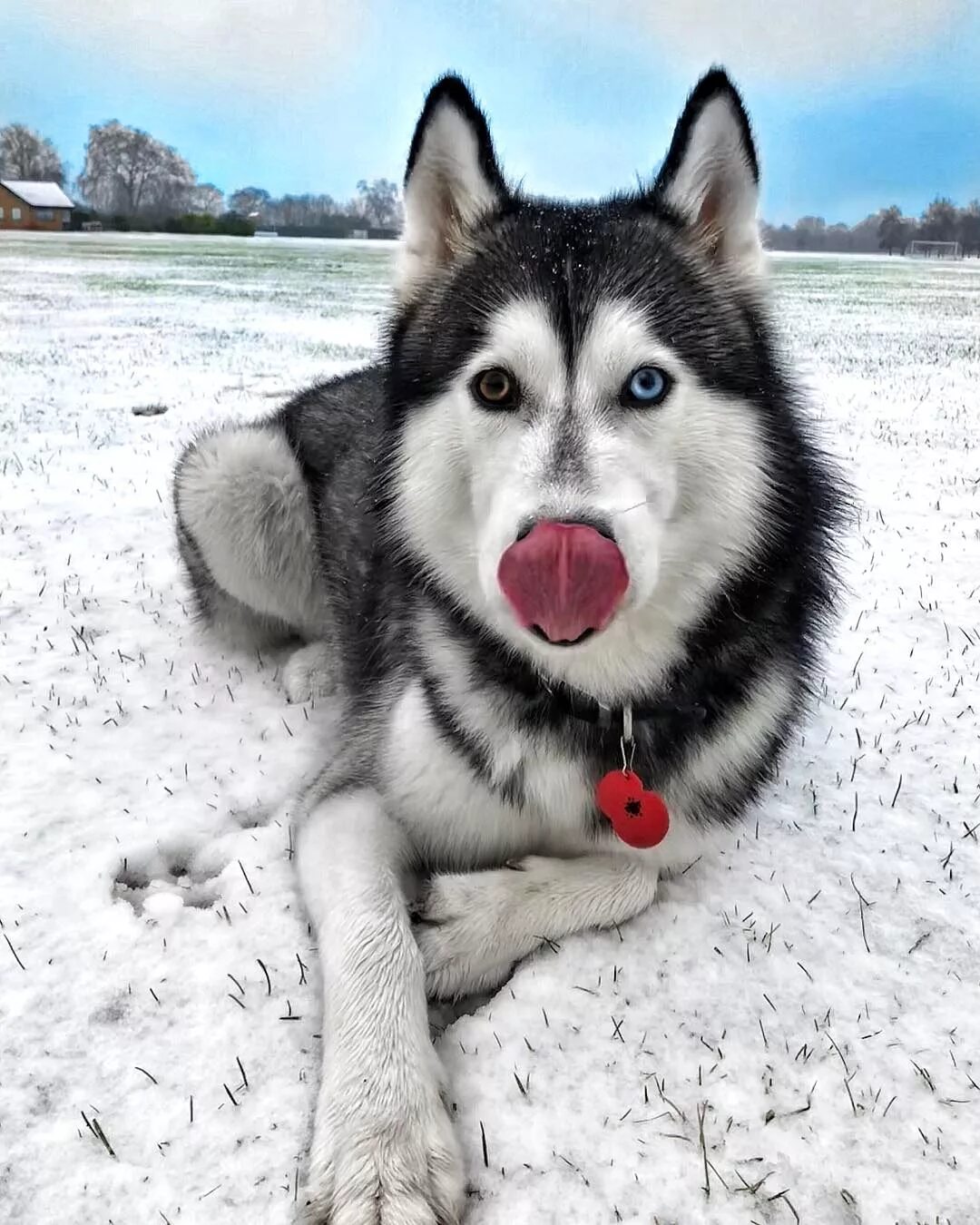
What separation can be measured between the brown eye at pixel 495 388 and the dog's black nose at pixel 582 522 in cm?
46

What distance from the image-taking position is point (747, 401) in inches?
88.4

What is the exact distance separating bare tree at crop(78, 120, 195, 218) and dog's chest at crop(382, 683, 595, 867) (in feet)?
221

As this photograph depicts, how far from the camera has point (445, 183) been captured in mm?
2559

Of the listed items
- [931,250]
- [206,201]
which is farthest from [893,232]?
[206,201]

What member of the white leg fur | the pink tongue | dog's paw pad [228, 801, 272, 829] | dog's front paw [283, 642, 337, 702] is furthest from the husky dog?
the white leg fur

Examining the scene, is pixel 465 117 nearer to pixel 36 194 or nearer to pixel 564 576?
pixel 564 576

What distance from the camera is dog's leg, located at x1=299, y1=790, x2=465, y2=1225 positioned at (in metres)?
1.69

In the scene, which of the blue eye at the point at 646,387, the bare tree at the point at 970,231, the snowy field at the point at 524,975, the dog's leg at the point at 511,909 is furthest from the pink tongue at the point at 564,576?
the bare tree at the point at 970,231

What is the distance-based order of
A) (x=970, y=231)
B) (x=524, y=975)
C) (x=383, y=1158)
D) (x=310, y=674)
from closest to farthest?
(x=383, y=1158) < (x=524, y=975) < (x=310, y=674) < (x=970, y=231)

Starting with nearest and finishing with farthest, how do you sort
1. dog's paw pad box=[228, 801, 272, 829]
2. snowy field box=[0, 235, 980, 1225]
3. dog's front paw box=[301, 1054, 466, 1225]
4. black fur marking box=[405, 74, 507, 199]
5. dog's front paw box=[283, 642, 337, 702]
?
dog's front paw box=[301, 1054, 466, 1225] < snowy field box=[0, 235, 980, 1225] < black fur marking box=[405, 74, 507, 199] < dog's paw pad box=[228, 801, 272, 829] < dog's front paw box=[283, 642, 337, 702]

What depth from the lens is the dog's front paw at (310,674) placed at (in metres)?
3.76

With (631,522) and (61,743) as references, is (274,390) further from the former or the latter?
(631,522)

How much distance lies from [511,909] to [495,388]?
4.40 ft

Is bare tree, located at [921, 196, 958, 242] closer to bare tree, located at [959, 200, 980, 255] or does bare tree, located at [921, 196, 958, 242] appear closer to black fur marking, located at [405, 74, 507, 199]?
bare tree, located at [959, 200, 980, 255]
